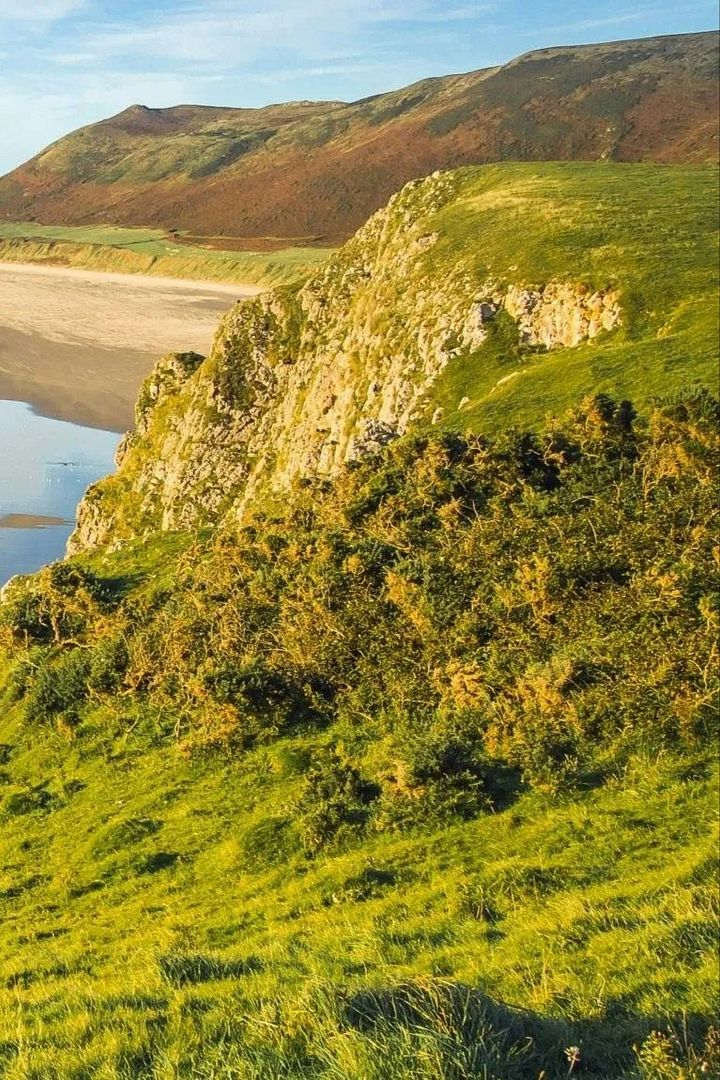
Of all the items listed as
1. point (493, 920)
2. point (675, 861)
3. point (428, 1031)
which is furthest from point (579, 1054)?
point (675, 861)

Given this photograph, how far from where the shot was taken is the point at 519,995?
8969 millimetres

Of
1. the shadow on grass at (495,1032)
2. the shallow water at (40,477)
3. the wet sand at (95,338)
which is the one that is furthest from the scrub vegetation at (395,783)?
the wet sand at (95,338)

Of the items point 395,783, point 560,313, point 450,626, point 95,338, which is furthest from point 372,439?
point 95,338

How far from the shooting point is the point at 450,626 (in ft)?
63.0

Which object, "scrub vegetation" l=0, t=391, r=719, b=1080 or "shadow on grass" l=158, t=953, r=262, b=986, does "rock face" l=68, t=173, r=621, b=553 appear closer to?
"scrub vegetation" l=0, t=391, r=719, b=1080

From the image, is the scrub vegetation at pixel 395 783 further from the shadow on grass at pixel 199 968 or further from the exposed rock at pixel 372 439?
the exposed rock at pixel 372 439

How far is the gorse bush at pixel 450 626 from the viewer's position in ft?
51.7

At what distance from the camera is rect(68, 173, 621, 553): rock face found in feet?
110

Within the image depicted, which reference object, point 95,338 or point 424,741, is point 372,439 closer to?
point 424,741

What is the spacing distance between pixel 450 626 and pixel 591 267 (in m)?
20.6

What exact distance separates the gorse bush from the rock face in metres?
8.81

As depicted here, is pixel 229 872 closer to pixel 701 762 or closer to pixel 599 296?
pixel 701 762

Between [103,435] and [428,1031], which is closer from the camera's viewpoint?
[428,1031]

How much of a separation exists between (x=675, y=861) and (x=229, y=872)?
8.84 m
